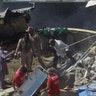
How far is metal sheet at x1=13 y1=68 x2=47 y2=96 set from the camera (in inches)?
470

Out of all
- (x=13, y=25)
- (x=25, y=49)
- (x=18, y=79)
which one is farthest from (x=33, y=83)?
(x=13, y=25)

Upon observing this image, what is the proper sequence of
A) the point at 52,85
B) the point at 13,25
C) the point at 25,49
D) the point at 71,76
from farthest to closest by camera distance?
the point at 13,25, the point at 25,49, the point at 71,76, the point at 52,85

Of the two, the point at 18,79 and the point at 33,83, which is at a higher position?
the point at 18,79

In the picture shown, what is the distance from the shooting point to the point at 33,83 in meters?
12.2

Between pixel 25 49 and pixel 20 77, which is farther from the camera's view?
pixel 25 49

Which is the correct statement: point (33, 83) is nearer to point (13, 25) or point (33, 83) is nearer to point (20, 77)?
point (20, 77)

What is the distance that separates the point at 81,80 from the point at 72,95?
1297 mm

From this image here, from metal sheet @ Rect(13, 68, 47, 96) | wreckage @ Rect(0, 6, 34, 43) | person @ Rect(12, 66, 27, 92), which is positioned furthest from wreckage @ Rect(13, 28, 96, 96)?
wreckage @ Rect(0, 6, 34, 43)

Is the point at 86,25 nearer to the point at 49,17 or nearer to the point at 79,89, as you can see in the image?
the point at 49,17

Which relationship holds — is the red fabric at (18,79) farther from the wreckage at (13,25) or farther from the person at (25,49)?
the wreckage at (13,25)

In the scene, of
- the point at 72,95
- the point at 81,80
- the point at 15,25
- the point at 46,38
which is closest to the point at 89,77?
the point at 81,80

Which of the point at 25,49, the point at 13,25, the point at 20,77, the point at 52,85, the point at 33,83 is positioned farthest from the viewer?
the point at 13,25

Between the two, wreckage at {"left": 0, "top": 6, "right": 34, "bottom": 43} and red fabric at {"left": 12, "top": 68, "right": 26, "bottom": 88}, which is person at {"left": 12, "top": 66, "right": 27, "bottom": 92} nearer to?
red fabric at {"left": 12, "top": 68, "right": 26, "bottom": 88}

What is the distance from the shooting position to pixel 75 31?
2095 centimetres
